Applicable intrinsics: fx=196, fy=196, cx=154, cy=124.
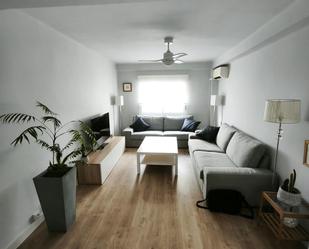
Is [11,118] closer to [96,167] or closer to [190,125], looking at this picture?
[96,167]

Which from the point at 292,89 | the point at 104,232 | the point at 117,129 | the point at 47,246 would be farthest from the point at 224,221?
the point at 117,129

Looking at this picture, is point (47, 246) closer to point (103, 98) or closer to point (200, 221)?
point (200, 221)

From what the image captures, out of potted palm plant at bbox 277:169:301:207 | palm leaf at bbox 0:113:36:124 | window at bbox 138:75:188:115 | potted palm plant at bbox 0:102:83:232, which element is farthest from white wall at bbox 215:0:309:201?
palm leaf at bbox 0:113:36:124

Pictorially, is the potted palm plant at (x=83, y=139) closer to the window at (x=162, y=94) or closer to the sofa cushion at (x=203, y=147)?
the sofa cushion at (x=203, y=147)

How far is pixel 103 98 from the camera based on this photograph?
15.4 feet

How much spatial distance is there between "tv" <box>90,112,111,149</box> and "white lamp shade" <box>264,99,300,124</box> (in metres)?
2.84

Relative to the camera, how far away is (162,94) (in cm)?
599

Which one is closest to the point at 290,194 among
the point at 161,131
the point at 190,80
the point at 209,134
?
the point at 209,134

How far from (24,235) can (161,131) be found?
12.9 ft

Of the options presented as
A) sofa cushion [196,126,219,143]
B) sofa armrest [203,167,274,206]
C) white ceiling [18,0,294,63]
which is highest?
white ceiling [18,0,294,63]

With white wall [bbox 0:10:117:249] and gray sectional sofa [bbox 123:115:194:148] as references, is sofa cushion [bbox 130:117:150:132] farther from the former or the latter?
white wall [bbox 0:10:117:249]

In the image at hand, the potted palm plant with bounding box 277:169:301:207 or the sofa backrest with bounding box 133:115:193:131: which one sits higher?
the sofa backrest with bounding box 133:115:193:131

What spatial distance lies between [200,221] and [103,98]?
345cm

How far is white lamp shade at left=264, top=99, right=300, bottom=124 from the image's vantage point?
1.87 meters
